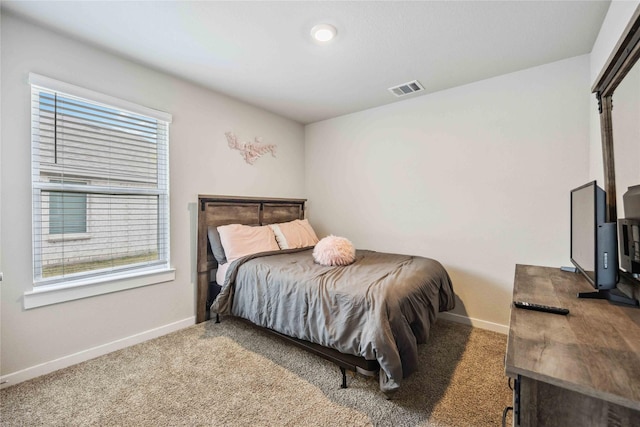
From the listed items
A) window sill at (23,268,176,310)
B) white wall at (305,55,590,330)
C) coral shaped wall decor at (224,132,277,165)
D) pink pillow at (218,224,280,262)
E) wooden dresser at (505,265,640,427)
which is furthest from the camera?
coral shaped wall decor at (224,132,277,165)

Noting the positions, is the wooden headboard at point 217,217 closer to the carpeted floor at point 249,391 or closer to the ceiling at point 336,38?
the carpeted floor at point 249,391

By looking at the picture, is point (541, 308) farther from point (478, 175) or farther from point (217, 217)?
point (217, 217)

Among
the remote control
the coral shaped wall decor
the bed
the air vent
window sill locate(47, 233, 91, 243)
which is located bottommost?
the bed

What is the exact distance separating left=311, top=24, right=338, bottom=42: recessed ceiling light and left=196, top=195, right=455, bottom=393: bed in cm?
179

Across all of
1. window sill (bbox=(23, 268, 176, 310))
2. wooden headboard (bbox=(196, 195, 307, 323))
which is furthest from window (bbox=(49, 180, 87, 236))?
wooden headboard (bbox=(196, 195, 307, 323))

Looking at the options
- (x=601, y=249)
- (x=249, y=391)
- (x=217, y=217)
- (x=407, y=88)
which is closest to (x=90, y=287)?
(x=217, y=217)

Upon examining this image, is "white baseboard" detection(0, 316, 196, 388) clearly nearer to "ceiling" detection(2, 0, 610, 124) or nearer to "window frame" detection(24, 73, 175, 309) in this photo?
"window frame" detection(24, 73, 175, 309)

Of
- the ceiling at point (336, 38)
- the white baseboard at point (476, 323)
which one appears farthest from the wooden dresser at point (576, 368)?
the ceiling at point (336, 38)

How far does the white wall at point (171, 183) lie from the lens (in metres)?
1.81

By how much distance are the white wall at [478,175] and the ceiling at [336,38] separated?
0.84 ft

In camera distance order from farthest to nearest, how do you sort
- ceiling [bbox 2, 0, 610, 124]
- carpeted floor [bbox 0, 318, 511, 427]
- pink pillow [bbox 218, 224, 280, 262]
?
pink pillow [bbox 218, 224, 280, 262] → ceiling [bbox 2, 0, 610, 124] → carpeted floor [bbox 0, 318, 511, 427]

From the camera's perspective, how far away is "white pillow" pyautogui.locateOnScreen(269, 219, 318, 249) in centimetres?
323

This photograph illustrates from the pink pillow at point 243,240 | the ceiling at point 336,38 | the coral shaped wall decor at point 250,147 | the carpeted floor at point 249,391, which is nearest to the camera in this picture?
the carpeted floor at point 249,391

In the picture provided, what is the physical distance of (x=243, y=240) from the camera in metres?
2.85
